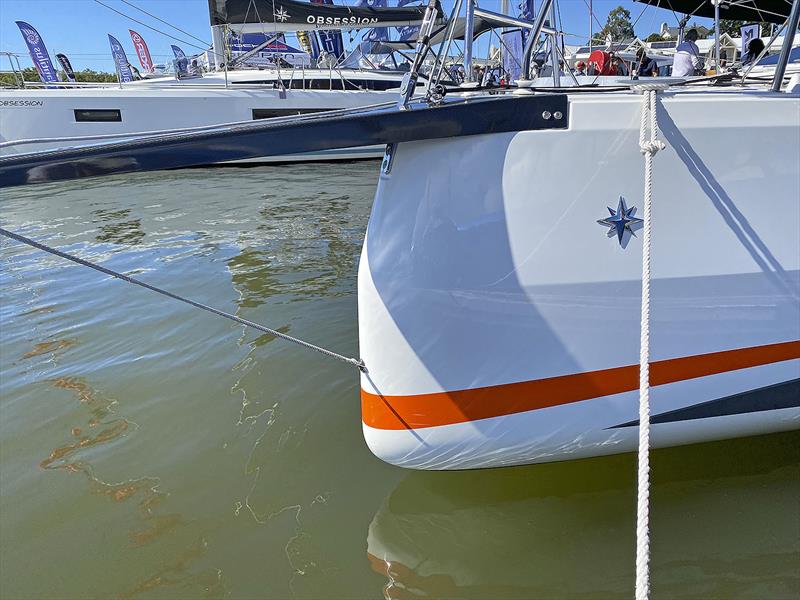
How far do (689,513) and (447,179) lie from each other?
1.68m

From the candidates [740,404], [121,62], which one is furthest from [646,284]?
[121,62]

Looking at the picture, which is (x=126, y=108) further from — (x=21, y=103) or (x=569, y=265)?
(x=569, y=265)

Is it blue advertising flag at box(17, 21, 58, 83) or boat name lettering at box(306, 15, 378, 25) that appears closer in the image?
boat name lettering at box(306, 15, 378, 25)

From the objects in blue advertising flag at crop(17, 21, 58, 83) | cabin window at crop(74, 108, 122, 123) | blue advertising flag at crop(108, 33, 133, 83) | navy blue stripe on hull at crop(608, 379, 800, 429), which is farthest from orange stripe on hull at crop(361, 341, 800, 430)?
blue advertising flag at crop(17, 21, 58, 83)

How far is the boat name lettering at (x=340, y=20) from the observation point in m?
11.0

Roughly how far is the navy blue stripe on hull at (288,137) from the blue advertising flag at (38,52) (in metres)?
21.9

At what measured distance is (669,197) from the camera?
77.0 inches

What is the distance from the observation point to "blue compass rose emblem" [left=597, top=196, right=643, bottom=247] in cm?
196

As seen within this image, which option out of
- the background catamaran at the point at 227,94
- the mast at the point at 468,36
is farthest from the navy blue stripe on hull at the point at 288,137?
the background catamaran at the point at 227,94

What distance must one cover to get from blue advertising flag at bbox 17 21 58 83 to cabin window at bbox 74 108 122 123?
33.4 ft

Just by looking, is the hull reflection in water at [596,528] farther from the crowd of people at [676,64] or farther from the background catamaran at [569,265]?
the crowd of people at [676,64]

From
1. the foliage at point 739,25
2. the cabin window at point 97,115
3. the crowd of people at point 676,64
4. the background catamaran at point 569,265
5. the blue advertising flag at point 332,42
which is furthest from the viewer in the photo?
the blue advertising flag at point 332,42

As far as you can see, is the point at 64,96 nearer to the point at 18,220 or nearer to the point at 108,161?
the point at 18,220

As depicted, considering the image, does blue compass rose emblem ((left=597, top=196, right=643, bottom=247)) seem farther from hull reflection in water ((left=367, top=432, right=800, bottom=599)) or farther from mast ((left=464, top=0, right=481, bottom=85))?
hull reflection in water ((left=367, top=432, right=800, bottom=599))
